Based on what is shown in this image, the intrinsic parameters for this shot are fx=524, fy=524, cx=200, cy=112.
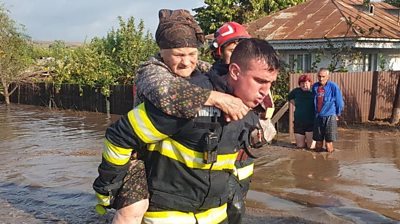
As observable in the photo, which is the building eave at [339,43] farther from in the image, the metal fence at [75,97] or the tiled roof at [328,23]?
the metal fence at [75,97]

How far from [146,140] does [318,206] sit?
4903 millimetres

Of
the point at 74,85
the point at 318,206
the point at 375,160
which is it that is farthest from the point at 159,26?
the point at 74,85

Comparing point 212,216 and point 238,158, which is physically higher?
point 238,158

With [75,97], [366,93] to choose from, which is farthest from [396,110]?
[75,97]

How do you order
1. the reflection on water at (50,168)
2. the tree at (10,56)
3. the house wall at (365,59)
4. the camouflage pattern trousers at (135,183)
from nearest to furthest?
the camouflage pattern trousers at (135,183), the reflection on water at (50,168), the house wall at (365,59), the tree at (10,56)

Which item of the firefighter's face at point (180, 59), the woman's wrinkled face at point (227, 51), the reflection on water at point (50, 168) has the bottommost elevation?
the reflection on water at point (50, 168)

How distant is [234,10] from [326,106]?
20.9 meters

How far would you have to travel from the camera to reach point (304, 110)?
11117 millimetres

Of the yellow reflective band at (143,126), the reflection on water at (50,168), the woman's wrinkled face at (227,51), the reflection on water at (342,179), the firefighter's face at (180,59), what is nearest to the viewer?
the yellow reflective band at (143,126)

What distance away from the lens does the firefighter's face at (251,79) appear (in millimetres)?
2326

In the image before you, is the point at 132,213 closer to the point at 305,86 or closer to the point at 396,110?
the point at 305,86

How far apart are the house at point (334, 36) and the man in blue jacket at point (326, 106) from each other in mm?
6179

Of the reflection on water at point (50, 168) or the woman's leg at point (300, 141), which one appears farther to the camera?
the woman's leg at point (300, 141)

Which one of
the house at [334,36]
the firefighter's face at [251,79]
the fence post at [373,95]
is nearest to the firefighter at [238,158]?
the firefighter's face at [251,79]
